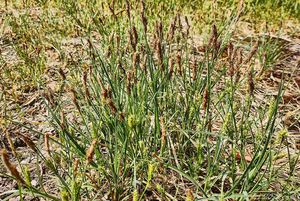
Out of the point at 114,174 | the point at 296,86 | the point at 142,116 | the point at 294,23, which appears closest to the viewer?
the point at 114,174

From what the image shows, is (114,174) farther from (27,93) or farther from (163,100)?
(27,93)

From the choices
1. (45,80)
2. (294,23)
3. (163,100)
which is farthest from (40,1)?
(294,23)

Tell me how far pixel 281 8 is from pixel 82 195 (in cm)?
315

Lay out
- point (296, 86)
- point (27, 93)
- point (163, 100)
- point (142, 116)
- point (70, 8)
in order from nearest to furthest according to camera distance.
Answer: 1. point (142, 116)
2. point (163, 100)
3. point (27, 93)
4. point (296, 86)
5. point (70, 8)

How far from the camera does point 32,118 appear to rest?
2039 mm

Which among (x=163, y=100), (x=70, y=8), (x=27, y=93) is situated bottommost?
(x=27, y=93)

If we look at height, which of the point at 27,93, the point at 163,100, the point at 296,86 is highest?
the point at 163,100

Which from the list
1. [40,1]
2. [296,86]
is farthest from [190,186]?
[40,1]

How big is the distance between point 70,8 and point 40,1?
33cm

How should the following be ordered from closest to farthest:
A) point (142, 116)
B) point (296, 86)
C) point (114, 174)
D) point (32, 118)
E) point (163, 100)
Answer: point (114, 174), point (142, 116), point (163, 100), point (32, 118), point (296, 86)

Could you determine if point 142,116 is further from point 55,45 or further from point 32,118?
point 55,45

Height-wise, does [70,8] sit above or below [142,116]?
above

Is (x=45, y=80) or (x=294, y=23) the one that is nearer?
(x=45, y=80)

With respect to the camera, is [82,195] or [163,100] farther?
[163,100]
